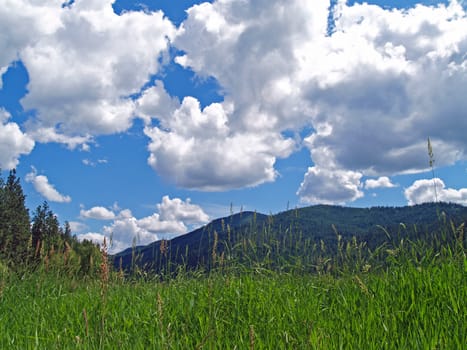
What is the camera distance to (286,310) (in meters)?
4.83

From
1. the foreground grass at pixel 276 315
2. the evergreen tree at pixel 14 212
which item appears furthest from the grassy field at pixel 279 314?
the evergreen tree at pixel 14 212

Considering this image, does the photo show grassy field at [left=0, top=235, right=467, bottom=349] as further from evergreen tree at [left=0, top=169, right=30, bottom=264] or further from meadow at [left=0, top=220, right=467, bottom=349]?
evergreen tree at [left=0, top=169, right=30, bottom=264]

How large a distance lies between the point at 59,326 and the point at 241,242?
3.16 m

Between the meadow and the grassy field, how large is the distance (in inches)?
0.6

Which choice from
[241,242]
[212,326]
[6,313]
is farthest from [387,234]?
[6,313]

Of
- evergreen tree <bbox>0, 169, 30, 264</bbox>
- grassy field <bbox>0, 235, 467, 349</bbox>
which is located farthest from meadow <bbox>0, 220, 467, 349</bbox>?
→ evergreen tree <bbox>0, 169, 30, 264</bbox>

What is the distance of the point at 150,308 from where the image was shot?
556cm

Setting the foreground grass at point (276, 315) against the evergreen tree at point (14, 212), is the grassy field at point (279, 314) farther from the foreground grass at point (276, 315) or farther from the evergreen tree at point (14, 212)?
the evergreen tree at point (14, 212)

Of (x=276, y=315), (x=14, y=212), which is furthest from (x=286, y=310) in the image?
(x=14, y=212)

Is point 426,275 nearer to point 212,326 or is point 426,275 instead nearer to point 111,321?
point 212,326

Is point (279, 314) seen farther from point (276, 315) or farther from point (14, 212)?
point (14, 212)

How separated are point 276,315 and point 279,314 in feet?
0.43

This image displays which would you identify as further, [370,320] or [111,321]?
[111,321]

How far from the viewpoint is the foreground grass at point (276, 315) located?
394cm
